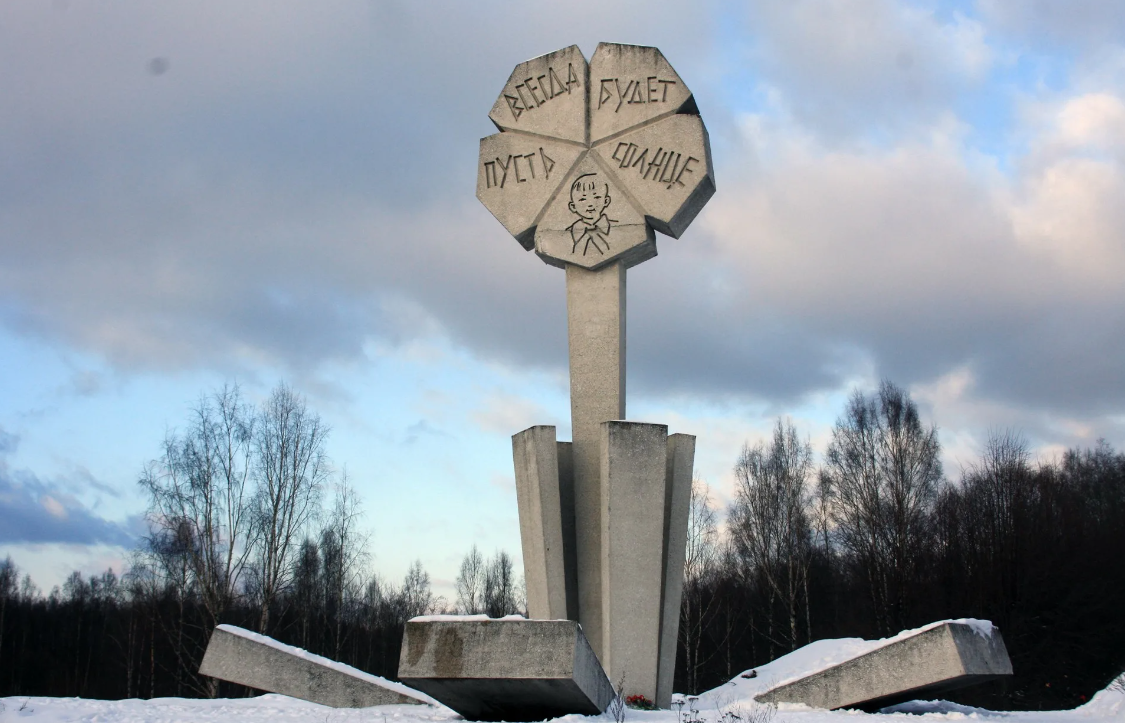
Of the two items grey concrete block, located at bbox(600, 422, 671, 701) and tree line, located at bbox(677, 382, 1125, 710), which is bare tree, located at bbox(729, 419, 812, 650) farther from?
grey concrete block, located at bbox(600, 422, 671, 701)

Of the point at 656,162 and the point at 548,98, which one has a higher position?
the point at 548,98

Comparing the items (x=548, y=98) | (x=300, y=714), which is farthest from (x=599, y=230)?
(x=300, y=714)

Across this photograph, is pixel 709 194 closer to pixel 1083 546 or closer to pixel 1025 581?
pixel 1025 581

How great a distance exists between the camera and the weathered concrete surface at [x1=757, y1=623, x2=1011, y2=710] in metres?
6.49

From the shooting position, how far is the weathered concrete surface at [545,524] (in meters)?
7.95

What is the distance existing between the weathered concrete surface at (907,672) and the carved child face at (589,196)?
13.9 feet

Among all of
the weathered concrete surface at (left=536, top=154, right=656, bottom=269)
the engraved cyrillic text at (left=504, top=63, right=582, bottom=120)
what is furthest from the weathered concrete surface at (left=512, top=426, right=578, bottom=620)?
the engraved cyrillic text at (left=504, top=63, right=582, bottom=120)

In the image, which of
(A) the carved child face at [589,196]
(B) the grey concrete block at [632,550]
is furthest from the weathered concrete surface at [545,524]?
(A) the carved child face at [589,196]

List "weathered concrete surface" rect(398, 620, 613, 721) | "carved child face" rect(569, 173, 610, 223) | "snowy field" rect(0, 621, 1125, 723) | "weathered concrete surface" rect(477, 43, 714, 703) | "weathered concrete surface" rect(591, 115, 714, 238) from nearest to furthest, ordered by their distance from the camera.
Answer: "weathered concrete surface" rect(398, 620, 613, 721)
"snowy field" rect(0, 621, 1125, 723)
"weathered concrete surface" rect(477, 43, 714, 703)
"weathered concrete surface" rect(591, 115, 714, 238)
"carved child face" rect(569, 173, 610, 223)

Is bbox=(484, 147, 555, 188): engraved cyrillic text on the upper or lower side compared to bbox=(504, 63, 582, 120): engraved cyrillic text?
lower

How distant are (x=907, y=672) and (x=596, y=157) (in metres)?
4.94

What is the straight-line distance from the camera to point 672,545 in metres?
8.08

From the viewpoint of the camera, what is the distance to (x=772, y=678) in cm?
1131

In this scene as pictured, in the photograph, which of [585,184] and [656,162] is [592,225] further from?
[656,162]
